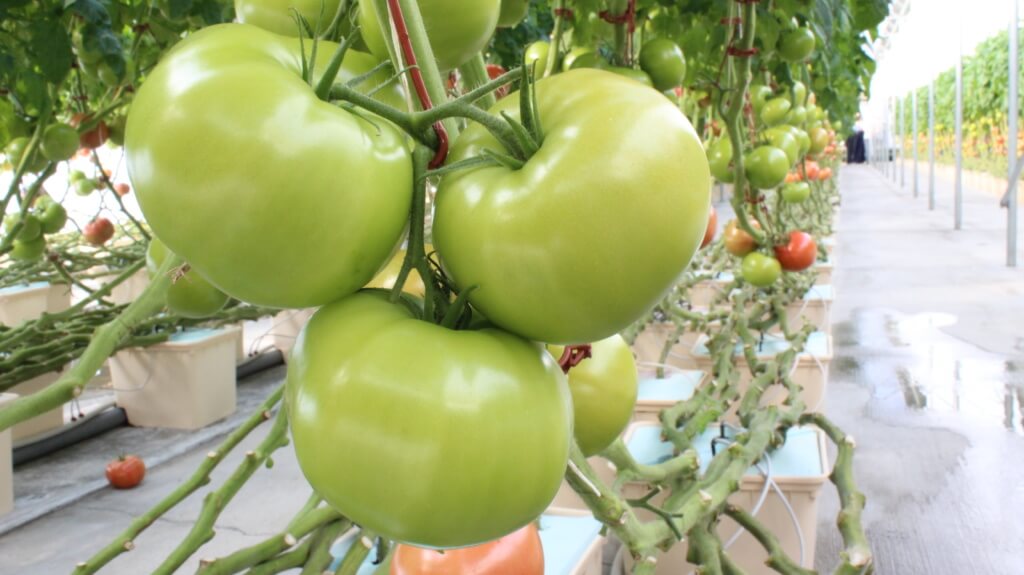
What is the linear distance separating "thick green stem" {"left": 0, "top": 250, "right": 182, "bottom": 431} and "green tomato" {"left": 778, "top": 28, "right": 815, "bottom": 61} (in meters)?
1.43

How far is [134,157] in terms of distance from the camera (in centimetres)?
33

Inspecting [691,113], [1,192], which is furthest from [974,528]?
[1,192]

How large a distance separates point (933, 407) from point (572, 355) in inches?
132

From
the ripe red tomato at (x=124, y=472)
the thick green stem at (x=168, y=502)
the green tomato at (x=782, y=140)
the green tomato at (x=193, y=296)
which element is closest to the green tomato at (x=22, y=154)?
the thick green stem at (x=168, y=502)

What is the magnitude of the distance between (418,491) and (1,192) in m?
6.25

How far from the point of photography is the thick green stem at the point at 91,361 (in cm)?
62

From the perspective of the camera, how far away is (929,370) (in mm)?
3947

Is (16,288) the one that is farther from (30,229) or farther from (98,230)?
(30,229)

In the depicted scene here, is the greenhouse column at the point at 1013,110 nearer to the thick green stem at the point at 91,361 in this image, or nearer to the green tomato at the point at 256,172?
the thick green stem at the point at 91,361

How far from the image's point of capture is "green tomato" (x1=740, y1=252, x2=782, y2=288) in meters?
2.38

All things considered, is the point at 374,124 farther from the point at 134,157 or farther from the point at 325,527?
the point at 325,527

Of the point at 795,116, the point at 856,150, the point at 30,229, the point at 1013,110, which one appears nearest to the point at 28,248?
the point at 30,229

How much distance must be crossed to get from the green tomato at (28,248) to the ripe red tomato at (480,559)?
152 cm

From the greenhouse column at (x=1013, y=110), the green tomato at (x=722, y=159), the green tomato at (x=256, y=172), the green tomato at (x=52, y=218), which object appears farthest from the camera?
the greenhouse column at (x=1013, y=110)
